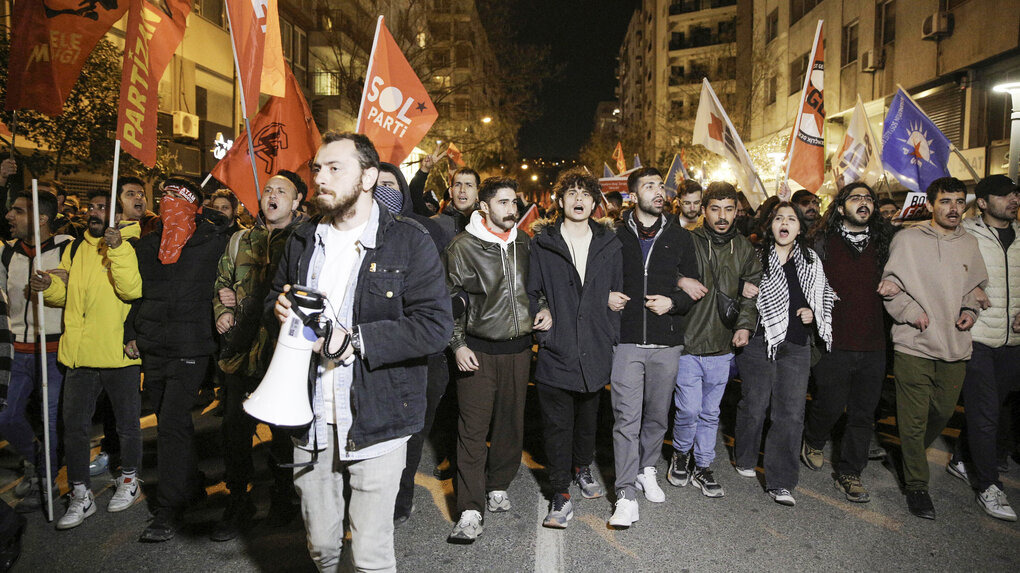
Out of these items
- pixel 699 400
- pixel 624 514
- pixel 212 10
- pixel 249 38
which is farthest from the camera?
pixel 212 10

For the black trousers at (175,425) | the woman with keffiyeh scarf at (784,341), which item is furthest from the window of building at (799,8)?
the black trousers at (175,425)

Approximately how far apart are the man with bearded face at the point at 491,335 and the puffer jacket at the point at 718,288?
1.34m

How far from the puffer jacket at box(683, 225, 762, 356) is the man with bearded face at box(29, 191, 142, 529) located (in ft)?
13.7

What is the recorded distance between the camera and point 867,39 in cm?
2034

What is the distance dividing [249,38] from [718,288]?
4.56 m

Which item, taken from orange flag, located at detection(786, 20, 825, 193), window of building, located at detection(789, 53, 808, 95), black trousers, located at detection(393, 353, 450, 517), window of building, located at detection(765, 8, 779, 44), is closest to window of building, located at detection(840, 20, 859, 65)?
window of building, located at detection(789, 53, 808, 95)

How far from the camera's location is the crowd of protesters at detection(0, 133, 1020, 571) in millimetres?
4117

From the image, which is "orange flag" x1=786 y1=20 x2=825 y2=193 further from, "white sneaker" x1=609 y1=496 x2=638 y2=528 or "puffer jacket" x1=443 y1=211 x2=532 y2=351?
"white sneaker" x1=609 y1=496 x2=638 y2=528

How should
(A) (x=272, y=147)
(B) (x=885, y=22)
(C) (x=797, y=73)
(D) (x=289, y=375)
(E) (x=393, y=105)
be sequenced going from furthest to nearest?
1. (C) (x=797, y=73)
2. (B) (x=885, y=22)
3. (E) (x=393, y=105)
4. (A) (x=272, y=147)
5. (D) (x=289, y=375)

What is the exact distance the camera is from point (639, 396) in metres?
4.54

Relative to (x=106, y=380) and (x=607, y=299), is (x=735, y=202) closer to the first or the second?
(x=607, y=299)

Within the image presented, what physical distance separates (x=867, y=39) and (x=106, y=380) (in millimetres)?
23699

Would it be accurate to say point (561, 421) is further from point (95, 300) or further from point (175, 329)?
point (95, 300)

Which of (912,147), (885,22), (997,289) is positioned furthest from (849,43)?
(997,289)
